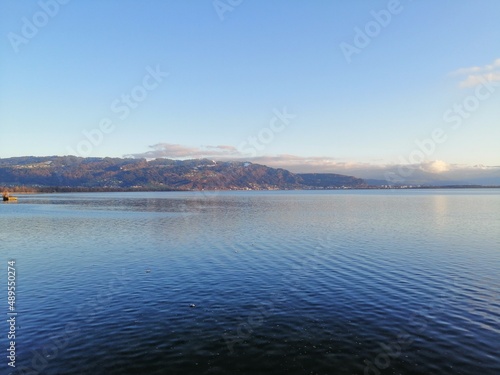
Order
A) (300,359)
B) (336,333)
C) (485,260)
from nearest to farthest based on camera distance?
(300,359) → (336,333) → (485,260)

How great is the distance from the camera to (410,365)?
21438mm

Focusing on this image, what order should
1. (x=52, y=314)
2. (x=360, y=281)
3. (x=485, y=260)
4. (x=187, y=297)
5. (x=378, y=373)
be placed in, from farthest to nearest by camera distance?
(x=485, y=260)
(x=360, y=281)
(x=187, y=297)
(x=52, y=314)
(x=378, y=373)

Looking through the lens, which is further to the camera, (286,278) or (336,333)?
(286,278)

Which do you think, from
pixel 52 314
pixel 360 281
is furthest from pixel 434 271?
pixel 52 314

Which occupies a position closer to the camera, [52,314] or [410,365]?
[410,365]

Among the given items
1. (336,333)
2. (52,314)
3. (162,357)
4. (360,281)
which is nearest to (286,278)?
(360,281)

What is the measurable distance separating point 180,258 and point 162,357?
32.0 m

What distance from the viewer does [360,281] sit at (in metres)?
39.9

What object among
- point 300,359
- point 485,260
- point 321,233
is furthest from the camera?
point 321,233

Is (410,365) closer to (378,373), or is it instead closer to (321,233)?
(378,373)

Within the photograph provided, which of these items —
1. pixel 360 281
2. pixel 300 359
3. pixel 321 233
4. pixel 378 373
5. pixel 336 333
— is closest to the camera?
pixel 378 373

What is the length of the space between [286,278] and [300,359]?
1974 cm

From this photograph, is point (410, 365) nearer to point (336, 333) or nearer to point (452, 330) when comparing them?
point (336, 333)

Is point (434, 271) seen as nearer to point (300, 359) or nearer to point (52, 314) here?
point (300, 359)
